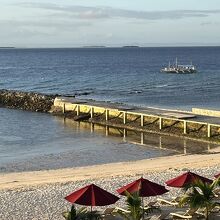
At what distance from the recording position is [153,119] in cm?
4097

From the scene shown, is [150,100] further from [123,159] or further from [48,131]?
[123,159]

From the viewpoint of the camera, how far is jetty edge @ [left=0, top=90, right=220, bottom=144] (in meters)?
36.8

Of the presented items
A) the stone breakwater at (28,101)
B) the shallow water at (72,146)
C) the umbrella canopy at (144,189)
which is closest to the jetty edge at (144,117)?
the stone breakwater at (28,101)

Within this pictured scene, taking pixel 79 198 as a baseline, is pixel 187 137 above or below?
below

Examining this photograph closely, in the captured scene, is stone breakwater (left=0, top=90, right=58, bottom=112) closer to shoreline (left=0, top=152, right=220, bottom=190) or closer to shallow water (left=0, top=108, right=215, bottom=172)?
shallow water (left=0, top=108, right=215, bottom=172)

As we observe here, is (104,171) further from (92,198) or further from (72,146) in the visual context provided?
(92,198)

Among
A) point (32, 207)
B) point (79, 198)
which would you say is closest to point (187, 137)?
point (32, 207)

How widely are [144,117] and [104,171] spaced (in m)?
16.3

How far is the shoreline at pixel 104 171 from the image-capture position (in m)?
23.8

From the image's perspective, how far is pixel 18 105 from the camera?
198ft

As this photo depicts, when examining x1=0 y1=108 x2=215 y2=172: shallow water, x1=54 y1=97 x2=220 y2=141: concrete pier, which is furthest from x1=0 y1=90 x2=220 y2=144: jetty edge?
x1=0 y1=108 x2=215 y2=172: shallow water

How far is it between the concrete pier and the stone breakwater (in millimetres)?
6271

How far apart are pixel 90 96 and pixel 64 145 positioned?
3421 cm

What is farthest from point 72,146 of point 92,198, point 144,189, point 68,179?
point 92,198
